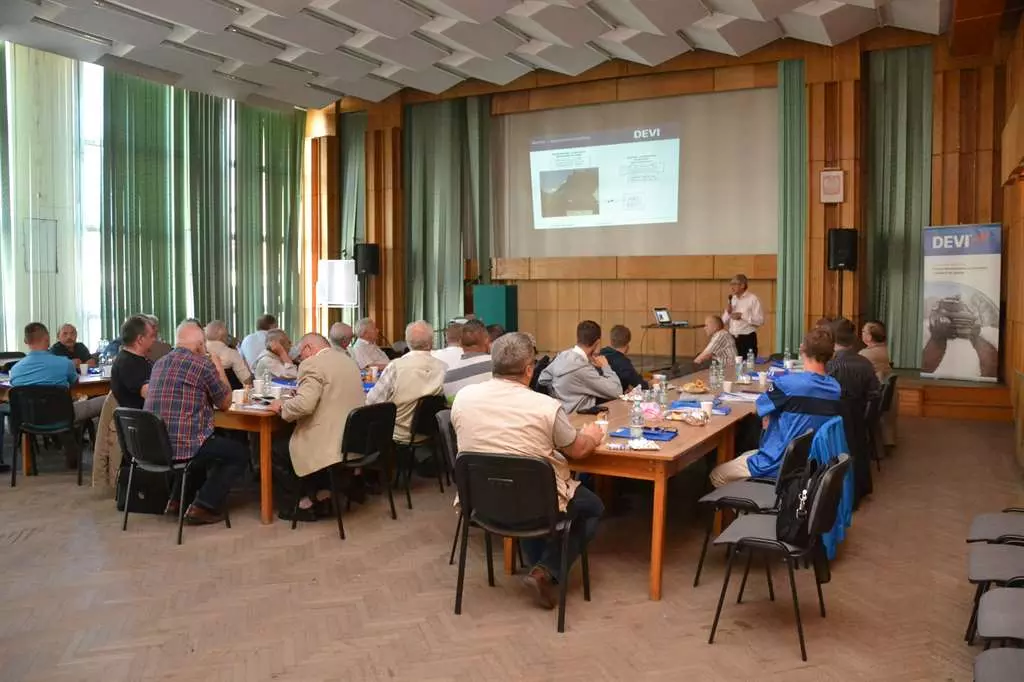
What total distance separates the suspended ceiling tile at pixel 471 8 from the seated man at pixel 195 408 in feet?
15.8

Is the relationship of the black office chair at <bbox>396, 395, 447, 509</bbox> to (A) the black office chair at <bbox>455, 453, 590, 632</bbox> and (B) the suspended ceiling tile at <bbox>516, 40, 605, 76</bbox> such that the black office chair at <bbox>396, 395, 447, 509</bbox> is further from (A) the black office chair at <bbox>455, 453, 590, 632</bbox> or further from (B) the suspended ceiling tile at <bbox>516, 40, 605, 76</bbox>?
(B) the suspended ceiling tile at <bbox>516, 40, 605, 76</bbox>

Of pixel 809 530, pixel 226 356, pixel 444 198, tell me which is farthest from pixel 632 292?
pixel 809 530

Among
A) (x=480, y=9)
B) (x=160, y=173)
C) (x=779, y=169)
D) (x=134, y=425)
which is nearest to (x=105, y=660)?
(x=134, y=425)

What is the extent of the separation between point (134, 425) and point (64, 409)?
1.94 m

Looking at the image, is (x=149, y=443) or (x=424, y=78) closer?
(x=149, y=443)

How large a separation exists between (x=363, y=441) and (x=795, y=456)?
2.63 meters

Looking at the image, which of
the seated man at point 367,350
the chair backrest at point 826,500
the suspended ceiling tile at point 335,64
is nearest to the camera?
the chair backrest at point 826,500

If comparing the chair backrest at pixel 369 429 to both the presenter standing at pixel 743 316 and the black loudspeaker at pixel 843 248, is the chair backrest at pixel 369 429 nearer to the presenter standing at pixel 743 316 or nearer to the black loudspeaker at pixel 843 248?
the presenter standing at pixel 743 316

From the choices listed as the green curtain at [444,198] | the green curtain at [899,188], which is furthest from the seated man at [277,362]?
the green curtain at [899,188]

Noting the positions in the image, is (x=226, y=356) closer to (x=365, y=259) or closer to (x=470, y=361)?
(x=470, y=361)

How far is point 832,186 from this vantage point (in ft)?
35.0

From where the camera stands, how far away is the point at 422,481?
659 centimetres

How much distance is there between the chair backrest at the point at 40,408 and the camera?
6398mm

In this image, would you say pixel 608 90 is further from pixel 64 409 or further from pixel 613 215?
pixel 64 409
